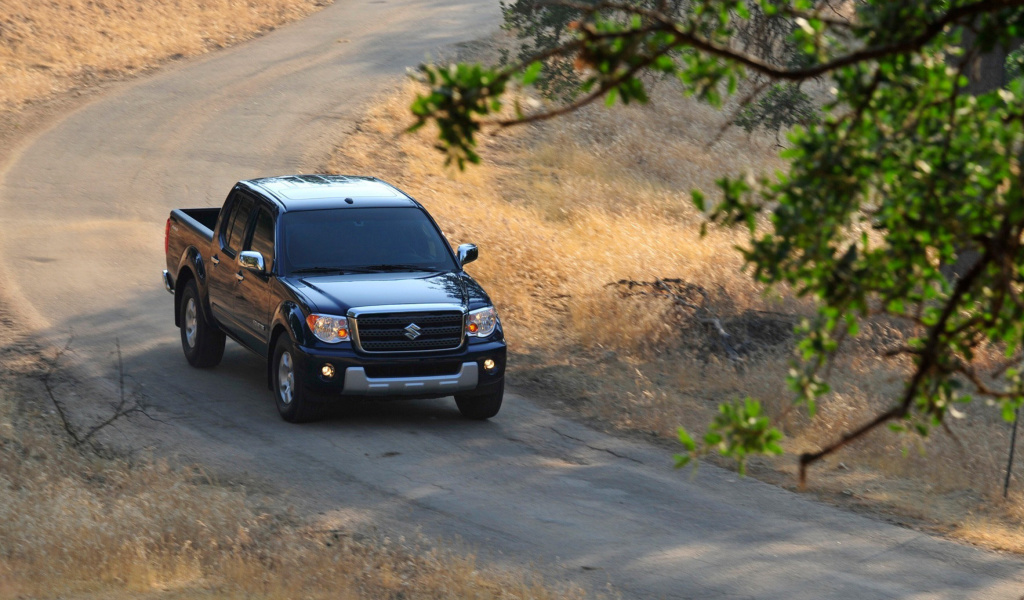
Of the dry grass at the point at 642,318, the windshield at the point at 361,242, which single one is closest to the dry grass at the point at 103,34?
the dry grass at the point at 642,318

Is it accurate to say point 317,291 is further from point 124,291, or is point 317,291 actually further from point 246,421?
point 124,291

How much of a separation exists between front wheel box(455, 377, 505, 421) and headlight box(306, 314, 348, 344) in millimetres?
1381

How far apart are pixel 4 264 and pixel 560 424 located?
9670 millimetres

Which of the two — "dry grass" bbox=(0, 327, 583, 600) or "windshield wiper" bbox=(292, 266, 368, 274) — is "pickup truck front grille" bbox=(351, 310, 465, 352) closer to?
"windshield wiper" bbox=(292, 266, 368, 274)

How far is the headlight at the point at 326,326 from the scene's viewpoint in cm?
1059

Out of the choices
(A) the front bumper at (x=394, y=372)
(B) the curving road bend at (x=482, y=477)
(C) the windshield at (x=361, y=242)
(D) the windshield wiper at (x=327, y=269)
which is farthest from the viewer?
(C) the windshield at (x=361, y=242)

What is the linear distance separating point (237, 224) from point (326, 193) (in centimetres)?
100

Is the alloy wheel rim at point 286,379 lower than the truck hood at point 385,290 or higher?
lower

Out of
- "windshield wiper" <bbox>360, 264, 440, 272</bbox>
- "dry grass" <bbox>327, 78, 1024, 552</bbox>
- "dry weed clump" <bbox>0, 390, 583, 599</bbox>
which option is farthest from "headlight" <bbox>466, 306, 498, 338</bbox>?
"dry weed clump" <bbox>0, 390, 583, 599</bbox>

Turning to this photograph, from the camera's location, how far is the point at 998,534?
9.50 m

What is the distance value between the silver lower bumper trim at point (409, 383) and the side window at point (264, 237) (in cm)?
160

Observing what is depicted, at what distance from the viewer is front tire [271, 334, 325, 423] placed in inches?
424

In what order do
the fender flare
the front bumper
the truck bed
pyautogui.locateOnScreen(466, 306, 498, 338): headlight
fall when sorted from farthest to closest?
the truck bed → the fender flare → pyautogui.locateOnScreen(466, 306, 498, 338): headlight → the front bumper

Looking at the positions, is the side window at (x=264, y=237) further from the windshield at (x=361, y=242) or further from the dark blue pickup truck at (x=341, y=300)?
the windshield at (x=361, y=242)
